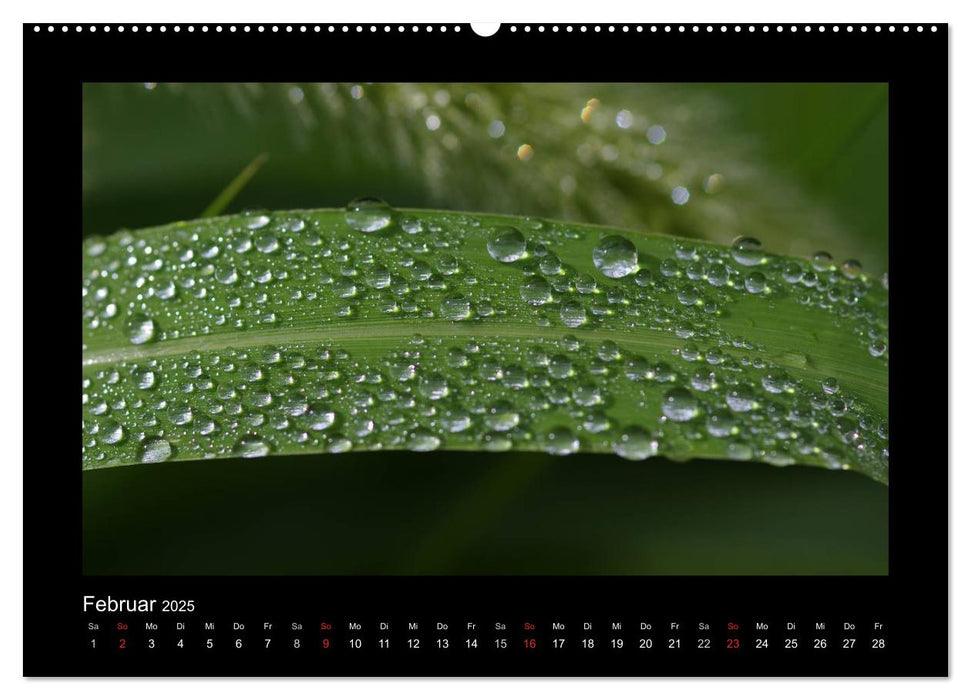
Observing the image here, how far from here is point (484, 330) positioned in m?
0.57

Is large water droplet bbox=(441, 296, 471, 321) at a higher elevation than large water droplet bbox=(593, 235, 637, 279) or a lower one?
lower

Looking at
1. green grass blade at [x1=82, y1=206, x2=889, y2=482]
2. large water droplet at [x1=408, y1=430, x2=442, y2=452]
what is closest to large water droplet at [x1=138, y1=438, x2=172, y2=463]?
green grass blade at [x1=82, y1=206, x2=889, y2=482]

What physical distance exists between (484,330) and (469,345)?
0.06 ft

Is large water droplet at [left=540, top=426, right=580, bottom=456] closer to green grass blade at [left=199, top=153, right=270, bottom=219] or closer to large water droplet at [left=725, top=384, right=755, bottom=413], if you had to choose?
large water droplet at [left=725, top=384, right=755, bottom=413]

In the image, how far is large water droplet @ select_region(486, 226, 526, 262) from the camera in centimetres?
60

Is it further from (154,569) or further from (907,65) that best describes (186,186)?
(907,65)

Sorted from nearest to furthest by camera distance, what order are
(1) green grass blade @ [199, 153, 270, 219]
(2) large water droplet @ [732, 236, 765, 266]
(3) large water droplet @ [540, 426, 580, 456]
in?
(3) large water droplet @ [540, 426, 580, 456]
(2) large water droplet @ [732, 236, 765, 266]
(1) green grass blade @ [199, 153, 270, 219]

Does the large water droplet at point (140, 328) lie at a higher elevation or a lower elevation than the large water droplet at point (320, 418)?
higher

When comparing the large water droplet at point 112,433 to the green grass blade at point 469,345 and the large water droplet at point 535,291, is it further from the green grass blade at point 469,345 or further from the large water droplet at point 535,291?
the large water droplet at point 535,291

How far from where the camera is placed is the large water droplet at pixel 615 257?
58 cm

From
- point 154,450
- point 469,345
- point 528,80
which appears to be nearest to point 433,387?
point 469,345

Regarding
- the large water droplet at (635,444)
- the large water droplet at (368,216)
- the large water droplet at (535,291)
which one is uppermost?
the large water droplet at (368,216)

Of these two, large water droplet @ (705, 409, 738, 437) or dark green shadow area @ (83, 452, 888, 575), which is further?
dark green shadow area @ (83, 452, 888, 575)

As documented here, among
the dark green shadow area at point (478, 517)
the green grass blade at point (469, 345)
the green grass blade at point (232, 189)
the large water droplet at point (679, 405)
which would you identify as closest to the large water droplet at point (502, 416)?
the green grass blade at point (469, 345)
